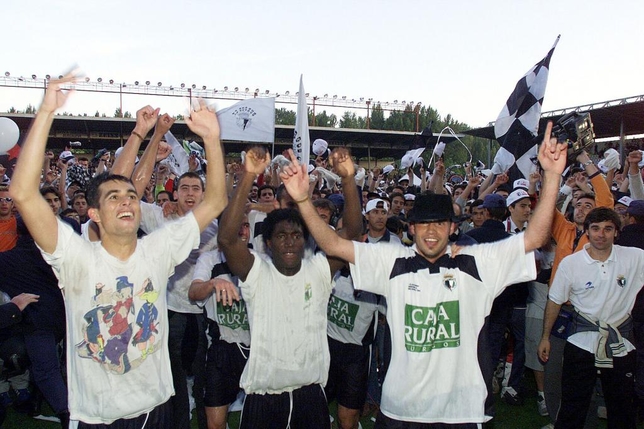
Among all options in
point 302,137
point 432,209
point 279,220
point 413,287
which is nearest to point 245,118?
point 302,137

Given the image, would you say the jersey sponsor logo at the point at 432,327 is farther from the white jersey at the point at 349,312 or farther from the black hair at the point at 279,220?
the white jersey at the point at 349,312

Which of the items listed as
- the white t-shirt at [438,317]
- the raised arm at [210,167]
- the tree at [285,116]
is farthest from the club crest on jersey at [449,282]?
the tree at [285,116]

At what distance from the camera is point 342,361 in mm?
4699

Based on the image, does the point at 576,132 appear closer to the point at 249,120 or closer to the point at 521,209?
the point at 521,209

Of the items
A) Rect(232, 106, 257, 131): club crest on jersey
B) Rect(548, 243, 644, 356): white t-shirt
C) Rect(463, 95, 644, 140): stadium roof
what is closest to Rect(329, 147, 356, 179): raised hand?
Rect(548, 243, 644, 356): white t-shirt

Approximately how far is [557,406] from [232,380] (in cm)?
287

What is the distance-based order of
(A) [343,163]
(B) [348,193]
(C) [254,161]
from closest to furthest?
(C) [254,161] → (A) [343,163] → (B) [348,193]

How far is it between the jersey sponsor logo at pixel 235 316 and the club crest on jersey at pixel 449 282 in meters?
1.65

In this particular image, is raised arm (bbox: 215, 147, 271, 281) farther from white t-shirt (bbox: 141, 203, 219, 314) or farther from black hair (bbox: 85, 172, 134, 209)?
white t-shirt (bbox: 141, 203, 219, 314)

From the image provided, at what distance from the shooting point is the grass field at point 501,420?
5527 millimetres

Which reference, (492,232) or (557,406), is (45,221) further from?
(557,406)

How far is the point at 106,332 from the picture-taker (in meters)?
2.95

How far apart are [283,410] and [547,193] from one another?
2.06m

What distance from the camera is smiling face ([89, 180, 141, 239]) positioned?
9.91 ft
